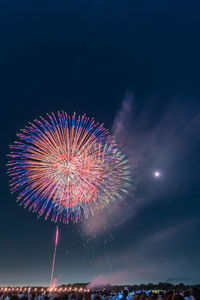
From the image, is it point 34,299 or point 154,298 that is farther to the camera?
point 34,299

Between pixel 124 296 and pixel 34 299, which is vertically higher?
pixel 34 299

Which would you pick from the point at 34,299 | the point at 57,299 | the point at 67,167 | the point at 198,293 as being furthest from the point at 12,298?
the point at 67,167

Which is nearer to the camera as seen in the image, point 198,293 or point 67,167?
point 198,293

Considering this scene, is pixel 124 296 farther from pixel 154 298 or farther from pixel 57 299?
pixel 57 299

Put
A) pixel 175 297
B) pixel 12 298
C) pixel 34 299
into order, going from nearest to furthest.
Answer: pixel 175 297 → pixel 12 298 → pixel 34 299

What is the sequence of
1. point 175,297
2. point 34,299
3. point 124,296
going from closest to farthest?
point 175,297
point 124,296
point 34,299

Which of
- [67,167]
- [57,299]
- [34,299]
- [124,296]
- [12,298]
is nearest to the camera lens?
[12,298]

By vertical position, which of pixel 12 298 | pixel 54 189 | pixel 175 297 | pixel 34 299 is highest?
pixel 54 189

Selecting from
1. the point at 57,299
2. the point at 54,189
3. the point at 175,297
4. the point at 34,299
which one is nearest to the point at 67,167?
the point at 54,189

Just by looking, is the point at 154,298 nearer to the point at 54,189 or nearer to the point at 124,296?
the point at 124,296
